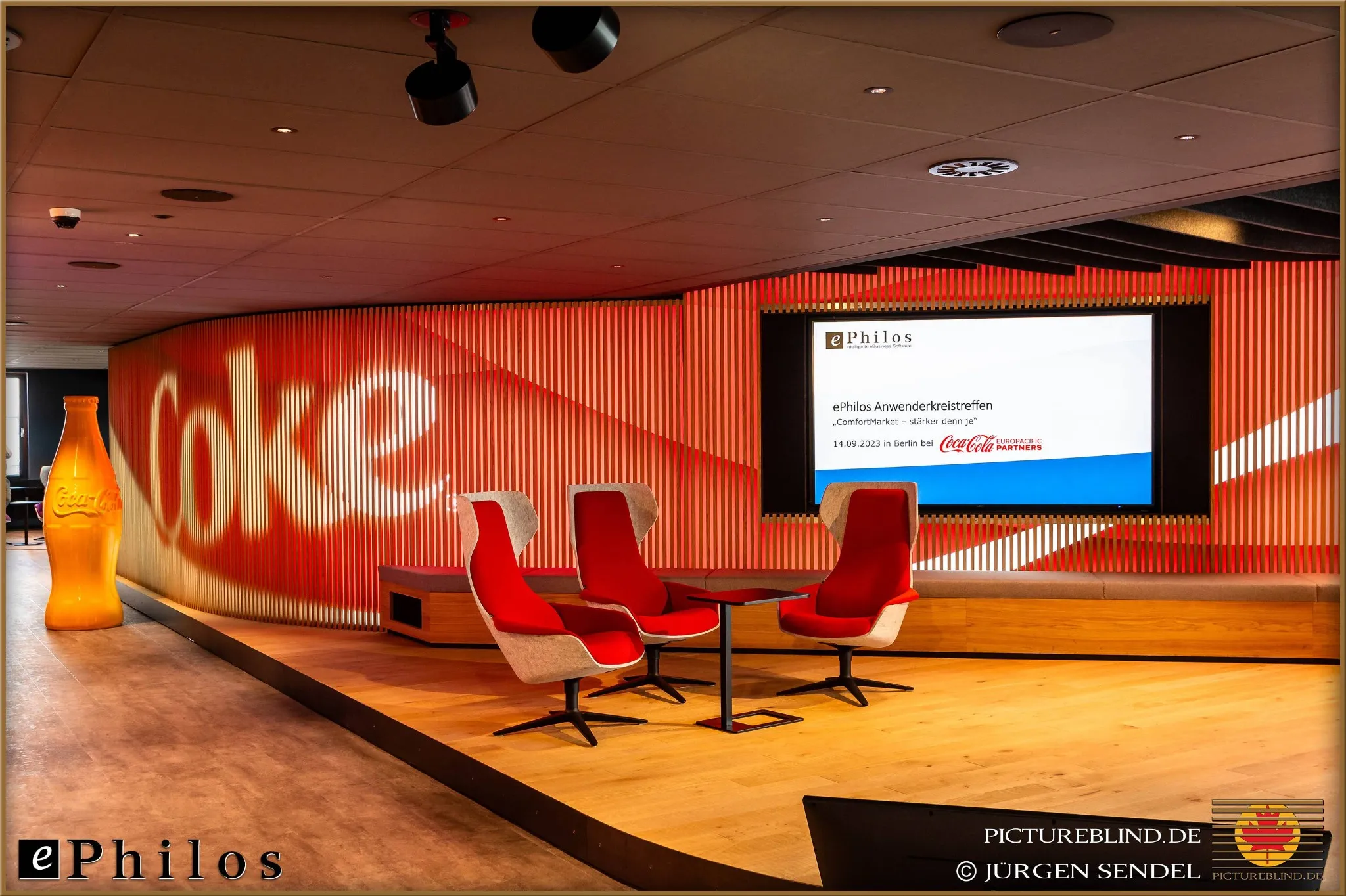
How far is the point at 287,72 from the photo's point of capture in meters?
3.35

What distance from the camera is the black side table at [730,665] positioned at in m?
5.62

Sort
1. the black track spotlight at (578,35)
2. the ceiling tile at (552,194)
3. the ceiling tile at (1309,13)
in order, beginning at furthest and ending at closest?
the ceiling tile at (552,194), the ceiling tile at (1309,13), the black track spotlight at (578,35)

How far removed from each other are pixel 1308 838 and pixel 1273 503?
249 inches

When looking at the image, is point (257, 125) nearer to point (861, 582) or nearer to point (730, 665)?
point (730, 665)

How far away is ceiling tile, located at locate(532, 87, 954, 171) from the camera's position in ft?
12.4

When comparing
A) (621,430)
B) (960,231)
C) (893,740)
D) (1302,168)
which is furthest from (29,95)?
(621,430)

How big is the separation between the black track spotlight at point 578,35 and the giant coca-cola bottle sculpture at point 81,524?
298 inches

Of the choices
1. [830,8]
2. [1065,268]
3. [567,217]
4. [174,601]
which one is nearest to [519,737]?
[567,217]

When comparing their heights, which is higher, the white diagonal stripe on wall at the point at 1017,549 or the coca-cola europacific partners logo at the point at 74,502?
the coca-cola europacific partners logo at the point at 74,502

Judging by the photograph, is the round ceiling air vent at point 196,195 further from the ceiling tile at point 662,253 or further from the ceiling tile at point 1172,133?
the ceiling tile at point 1172,133

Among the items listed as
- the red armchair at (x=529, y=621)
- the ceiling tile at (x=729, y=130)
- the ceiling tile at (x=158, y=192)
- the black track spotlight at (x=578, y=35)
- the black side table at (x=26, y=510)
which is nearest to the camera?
the black track spotlight at (x=578, y=35)

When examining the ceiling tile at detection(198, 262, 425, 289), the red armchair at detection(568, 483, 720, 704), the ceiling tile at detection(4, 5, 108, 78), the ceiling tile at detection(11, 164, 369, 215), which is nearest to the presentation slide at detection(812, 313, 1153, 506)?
the red armchair at detection(568, 483, 720, 704)

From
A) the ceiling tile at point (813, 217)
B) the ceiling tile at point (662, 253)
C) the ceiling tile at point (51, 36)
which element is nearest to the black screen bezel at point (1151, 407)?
the ceiling tile at point (662, 253)

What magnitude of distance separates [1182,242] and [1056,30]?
14.0 ft
